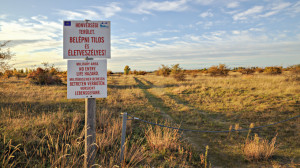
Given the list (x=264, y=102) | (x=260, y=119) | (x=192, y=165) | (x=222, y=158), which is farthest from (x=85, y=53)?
(x=264, y=102)

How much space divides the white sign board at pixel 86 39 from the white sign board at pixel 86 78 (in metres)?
0.17

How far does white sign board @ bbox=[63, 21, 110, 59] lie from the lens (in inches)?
141

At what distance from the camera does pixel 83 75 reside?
3.65 metres

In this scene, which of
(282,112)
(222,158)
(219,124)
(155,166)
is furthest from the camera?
(282,112)

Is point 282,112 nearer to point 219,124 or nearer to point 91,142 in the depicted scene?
point 219,124

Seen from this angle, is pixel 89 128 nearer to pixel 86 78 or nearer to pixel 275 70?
pixel 86 78

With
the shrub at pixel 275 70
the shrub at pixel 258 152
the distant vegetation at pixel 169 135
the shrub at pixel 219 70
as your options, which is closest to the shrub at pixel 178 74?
the shrub at pixel 219 70

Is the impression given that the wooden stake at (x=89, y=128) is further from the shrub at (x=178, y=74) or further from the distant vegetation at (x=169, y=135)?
the shrub at (x=178, y=74)

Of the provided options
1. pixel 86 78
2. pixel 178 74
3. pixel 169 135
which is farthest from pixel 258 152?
pixel 178 74

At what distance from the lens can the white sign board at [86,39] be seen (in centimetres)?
359

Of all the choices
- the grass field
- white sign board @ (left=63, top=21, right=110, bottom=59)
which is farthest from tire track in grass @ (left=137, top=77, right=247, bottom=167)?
white sign board @ (left=63, top=21, right=110, bottom=59)

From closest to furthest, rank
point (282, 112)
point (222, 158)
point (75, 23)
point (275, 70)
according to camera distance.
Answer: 1. point (75, 23)
2. point (222, 158)
3. point (282, 112)
4. point (275, 70)

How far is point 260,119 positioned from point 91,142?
28.1 feet

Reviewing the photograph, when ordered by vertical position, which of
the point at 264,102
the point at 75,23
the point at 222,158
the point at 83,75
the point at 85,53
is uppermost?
the point at 75,23
